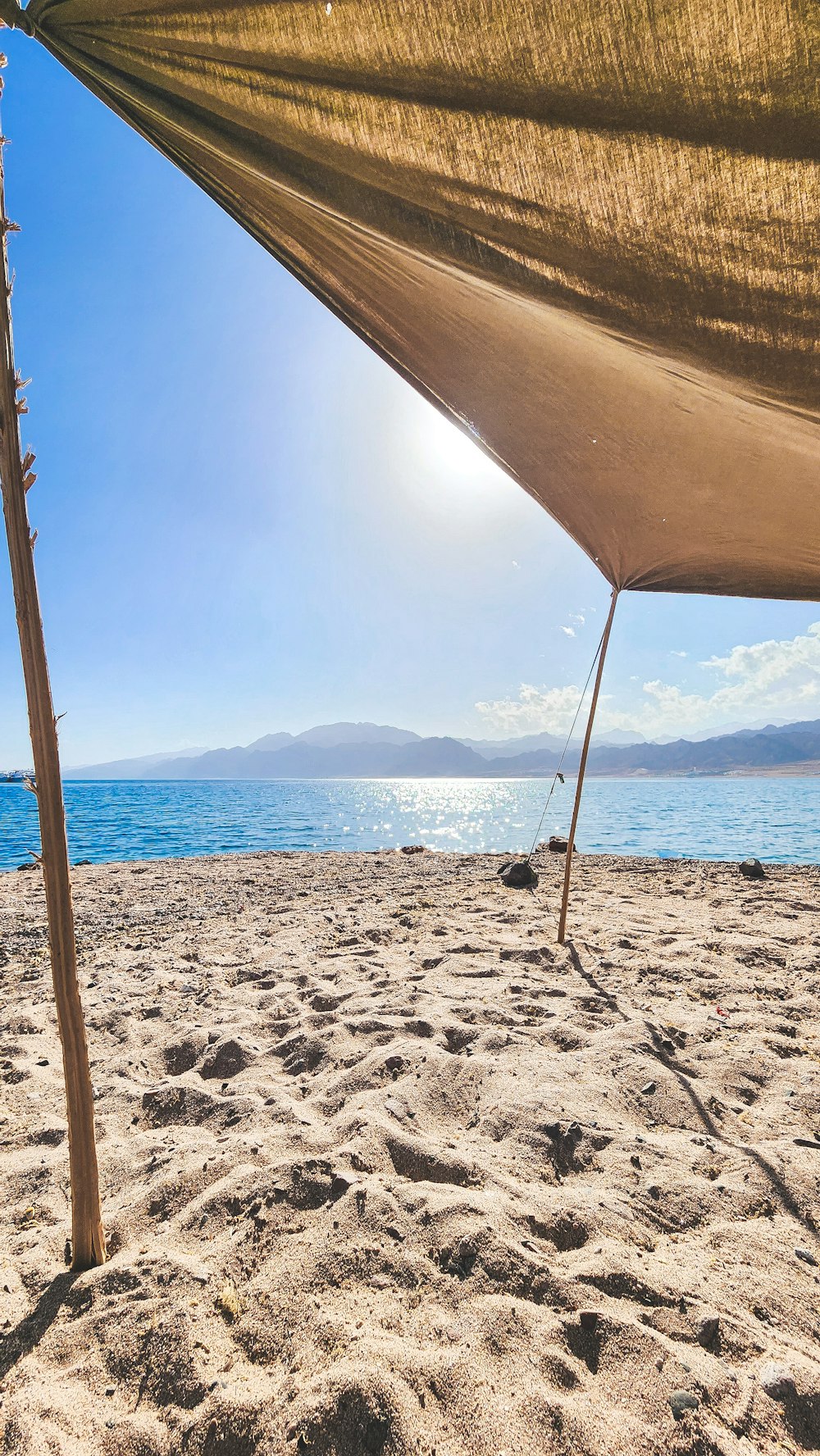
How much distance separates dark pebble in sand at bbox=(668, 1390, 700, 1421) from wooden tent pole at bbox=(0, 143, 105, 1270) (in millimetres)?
1615

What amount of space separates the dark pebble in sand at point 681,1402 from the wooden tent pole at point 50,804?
1615 mm

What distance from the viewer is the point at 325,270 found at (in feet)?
5.81

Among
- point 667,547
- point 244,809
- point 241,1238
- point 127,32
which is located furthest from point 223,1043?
point 244,809

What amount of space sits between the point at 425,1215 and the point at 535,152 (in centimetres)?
292

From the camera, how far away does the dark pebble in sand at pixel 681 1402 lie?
1268 millimetres

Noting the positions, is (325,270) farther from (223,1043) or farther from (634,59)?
(223,1043)

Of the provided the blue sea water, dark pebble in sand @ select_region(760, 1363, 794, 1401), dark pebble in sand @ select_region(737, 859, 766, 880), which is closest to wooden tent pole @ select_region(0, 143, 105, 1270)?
dark pebble in sand @ select_region(760, 1363, 794, 1401)

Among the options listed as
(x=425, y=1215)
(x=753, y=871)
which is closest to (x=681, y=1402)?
(x=425, y=1215)

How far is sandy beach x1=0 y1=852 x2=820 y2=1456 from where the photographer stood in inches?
50.7

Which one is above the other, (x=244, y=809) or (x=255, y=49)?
(x=255, y=49)

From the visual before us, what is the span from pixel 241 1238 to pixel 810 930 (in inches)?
213

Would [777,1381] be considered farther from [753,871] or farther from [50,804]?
[753,871]

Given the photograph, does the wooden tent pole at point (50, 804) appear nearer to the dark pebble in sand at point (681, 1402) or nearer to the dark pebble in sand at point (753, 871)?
the dark pebble in sand at point (681, 1402)

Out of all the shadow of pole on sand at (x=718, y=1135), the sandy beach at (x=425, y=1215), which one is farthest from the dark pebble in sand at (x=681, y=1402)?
the shadow of pole on sand at (x=718, y=1135)
